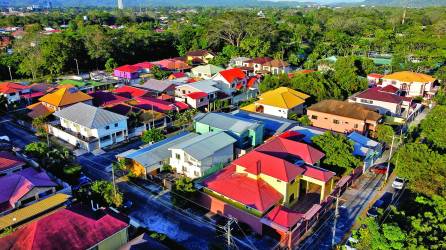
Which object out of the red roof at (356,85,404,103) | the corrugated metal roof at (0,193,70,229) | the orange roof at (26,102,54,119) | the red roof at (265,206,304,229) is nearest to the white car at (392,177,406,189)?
the red roof at (265,206,304,229)

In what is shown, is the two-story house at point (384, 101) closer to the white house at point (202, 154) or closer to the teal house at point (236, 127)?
the teal house at point (236, 127)

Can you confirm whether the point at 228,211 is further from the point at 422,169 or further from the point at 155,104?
the point at 155,104

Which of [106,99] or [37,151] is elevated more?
[106,99]

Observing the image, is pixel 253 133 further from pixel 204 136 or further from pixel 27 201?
pixel 27 201

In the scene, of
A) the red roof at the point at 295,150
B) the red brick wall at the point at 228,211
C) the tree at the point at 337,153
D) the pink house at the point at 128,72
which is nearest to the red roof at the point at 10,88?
the pink house at the point at 128,72

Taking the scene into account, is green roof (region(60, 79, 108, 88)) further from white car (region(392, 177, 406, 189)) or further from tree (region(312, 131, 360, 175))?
white car (region(392, 177, 406, 189))

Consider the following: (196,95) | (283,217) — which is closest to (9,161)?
(283,217)
